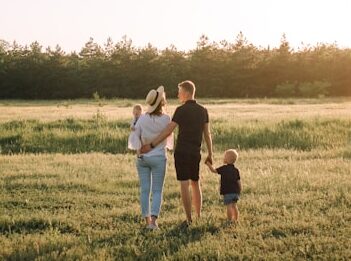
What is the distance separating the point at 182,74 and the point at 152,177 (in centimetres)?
6586

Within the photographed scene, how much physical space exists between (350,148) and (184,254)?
39.3 ft

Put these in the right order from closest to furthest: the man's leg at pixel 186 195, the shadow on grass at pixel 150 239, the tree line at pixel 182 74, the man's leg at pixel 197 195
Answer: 1. the shadow on grass at pixel 150 239
2. the man's leg at pixel 186 195
3. the man's leg at pixel 197 195
4. the tree line at pixel 182 74

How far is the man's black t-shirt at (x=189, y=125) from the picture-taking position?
833cm

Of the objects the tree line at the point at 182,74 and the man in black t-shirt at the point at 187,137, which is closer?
the man in black t-shirt at the point at 187,137

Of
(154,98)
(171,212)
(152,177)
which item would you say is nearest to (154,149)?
(152,177)

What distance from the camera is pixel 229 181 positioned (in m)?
8.41

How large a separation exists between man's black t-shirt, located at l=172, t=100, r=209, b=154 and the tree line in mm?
61169

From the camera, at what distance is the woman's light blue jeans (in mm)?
8312

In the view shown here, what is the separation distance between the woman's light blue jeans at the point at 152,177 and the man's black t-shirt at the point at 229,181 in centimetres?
82

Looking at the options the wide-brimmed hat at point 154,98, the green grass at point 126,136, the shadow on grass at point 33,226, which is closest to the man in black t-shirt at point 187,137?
the wide-brimmed hat at point 154,98

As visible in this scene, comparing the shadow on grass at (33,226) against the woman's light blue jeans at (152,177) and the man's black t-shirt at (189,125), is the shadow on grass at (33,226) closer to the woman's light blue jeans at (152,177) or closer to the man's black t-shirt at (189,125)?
the woman's light blue jeans at (152,177)

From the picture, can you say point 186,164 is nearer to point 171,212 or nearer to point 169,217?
point 169,217

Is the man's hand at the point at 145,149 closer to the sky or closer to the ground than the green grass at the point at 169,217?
closer to the sky

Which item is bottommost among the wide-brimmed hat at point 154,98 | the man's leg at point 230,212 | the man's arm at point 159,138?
the man's leg at point 230,212
